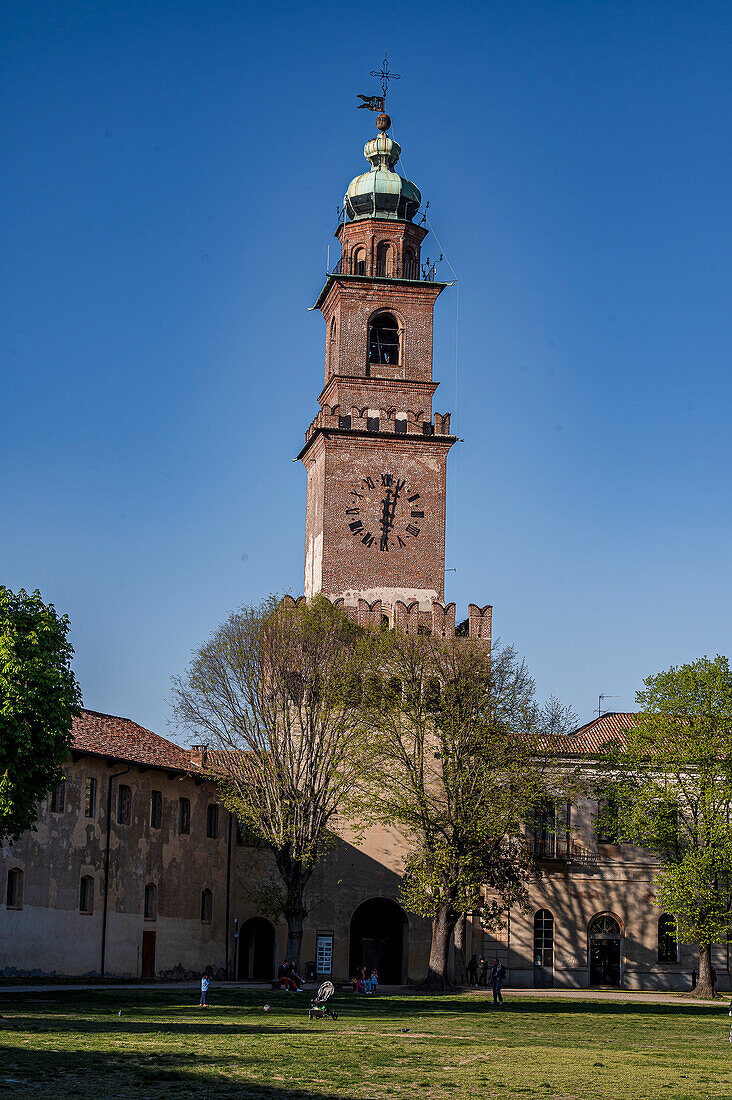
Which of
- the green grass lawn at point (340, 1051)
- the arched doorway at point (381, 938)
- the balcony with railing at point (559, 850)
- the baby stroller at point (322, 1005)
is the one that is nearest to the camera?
the green grass lawn at point (340, 1051)

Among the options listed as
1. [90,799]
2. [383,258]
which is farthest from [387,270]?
[90,799]

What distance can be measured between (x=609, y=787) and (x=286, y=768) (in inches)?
489

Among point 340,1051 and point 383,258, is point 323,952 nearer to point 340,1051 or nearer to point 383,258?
point 383,258

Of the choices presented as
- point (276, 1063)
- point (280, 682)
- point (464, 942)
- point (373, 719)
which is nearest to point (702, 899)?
point (464, 942)

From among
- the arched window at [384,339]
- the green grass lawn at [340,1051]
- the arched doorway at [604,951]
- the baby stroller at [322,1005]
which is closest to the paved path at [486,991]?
the arched doorway at [604,951]

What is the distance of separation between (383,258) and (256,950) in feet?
95.1

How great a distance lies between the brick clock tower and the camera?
5553 cm

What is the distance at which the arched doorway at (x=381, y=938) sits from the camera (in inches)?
2092

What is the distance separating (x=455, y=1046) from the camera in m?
25.7

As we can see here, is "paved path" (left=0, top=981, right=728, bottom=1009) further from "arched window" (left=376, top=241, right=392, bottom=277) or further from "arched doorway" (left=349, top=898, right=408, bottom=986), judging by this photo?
"arched window" (left=376, top=241, right=392, bottom=277)

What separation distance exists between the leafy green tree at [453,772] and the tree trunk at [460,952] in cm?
393

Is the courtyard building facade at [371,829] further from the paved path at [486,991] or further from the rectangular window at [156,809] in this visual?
the paved path at [486,991]

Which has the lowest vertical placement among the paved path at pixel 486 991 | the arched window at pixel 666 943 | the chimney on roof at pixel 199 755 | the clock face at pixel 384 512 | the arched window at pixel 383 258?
the paved path at pixel 486 991

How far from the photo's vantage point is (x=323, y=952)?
172ft
